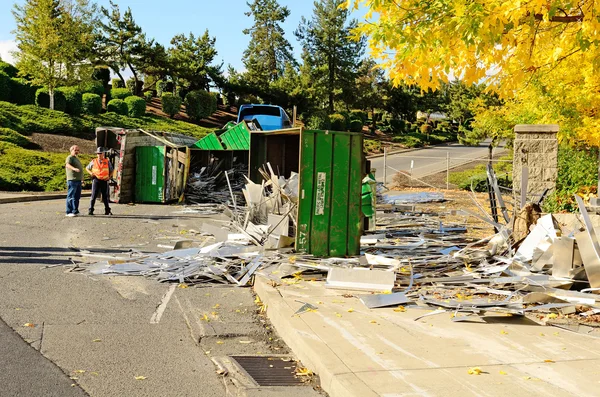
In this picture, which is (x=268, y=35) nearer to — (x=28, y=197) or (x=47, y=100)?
(x=47, y=100)

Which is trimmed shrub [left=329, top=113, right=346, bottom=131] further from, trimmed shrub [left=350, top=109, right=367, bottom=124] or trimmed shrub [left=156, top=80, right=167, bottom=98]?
trimmed shrub [left=156, top=80, right=167, bottom=98]

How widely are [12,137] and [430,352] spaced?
25860 millimetres

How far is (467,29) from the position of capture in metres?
7.29

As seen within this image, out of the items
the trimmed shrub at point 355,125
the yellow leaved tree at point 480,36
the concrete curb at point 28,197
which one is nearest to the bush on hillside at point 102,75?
the trimmed shrub at point 355,125

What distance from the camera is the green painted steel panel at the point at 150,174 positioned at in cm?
1947

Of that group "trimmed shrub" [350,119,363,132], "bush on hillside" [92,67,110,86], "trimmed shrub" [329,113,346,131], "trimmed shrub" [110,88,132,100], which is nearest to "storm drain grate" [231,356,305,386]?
"trimmed shrub" [110,88,132,100]

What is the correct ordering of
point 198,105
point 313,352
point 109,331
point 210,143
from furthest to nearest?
point 198,105 → point 210,143 → point 109,331 → point 313,352

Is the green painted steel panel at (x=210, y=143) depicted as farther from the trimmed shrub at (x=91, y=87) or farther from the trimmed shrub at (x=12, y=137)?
the trimmed shrub at (x=91, y=87)

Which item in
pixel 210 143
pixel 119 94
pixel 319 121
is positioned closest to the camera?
pixel 210 143

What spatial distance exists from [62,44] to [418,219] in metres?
30.0

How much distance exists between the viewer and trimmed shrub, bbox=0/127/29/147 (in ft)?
89.2

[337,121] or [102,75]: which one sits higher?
[102,75]

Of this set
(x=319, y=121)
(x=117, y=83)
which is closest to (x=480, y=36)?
(x=319, y=121)

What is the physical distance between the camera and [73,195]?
15.8 m
